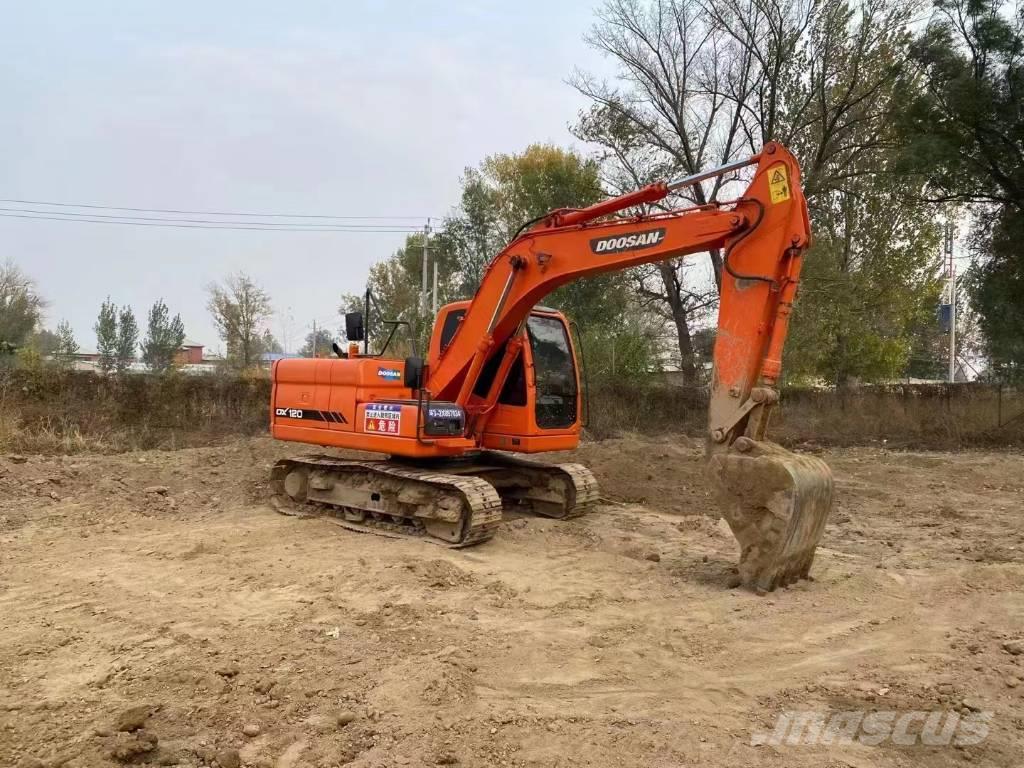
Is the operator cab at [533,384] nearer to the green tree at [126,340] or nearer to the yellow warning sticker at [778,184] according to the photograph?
the yellow warning sticker at [778,184]

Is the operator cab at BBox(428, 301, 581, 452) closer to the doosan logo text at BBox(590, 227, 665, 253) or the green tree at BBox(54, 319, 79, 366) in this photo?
the doosan logo text at BBox(590, 227, 665, 253)

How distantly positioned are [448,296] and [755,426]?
85.1 feet

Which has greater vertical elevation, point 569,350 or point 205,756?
point 569,350

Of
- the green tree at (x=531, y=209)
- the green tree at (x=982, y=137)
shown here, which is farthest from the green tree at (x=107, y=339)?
the green tree at (x=982, y=137)

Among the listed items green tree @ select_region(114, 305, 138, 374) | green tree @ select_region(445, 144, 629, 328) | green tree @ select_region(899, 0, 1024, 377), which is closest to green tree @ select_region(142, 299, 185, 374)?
green tree @ select_region(114, 305, 138, 374)

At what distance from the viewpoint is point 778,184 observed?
5629mm

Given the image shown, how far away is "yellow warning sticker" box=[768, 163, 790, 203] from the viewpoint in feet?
18.3

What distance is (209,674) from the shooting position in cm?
392

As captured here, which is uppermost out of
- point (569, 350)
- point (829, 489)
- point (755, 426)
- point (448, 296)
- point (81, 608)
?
point (448, 296)

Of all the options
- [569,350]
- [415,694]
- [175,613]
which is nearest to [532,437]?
[569,350]

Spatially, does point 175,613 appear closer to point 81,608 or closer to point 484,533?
point 81,608

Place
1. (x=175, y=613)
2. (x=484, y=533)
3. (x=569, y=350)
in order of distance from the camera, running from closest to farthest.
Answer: (x=175, y=613)
(x=484, y=533)
(x=569, y=350)

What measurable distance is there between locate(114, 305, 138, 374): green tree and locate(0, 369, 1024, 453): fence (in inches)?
102

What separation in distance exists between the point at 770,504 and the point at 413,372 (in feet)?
12.0
